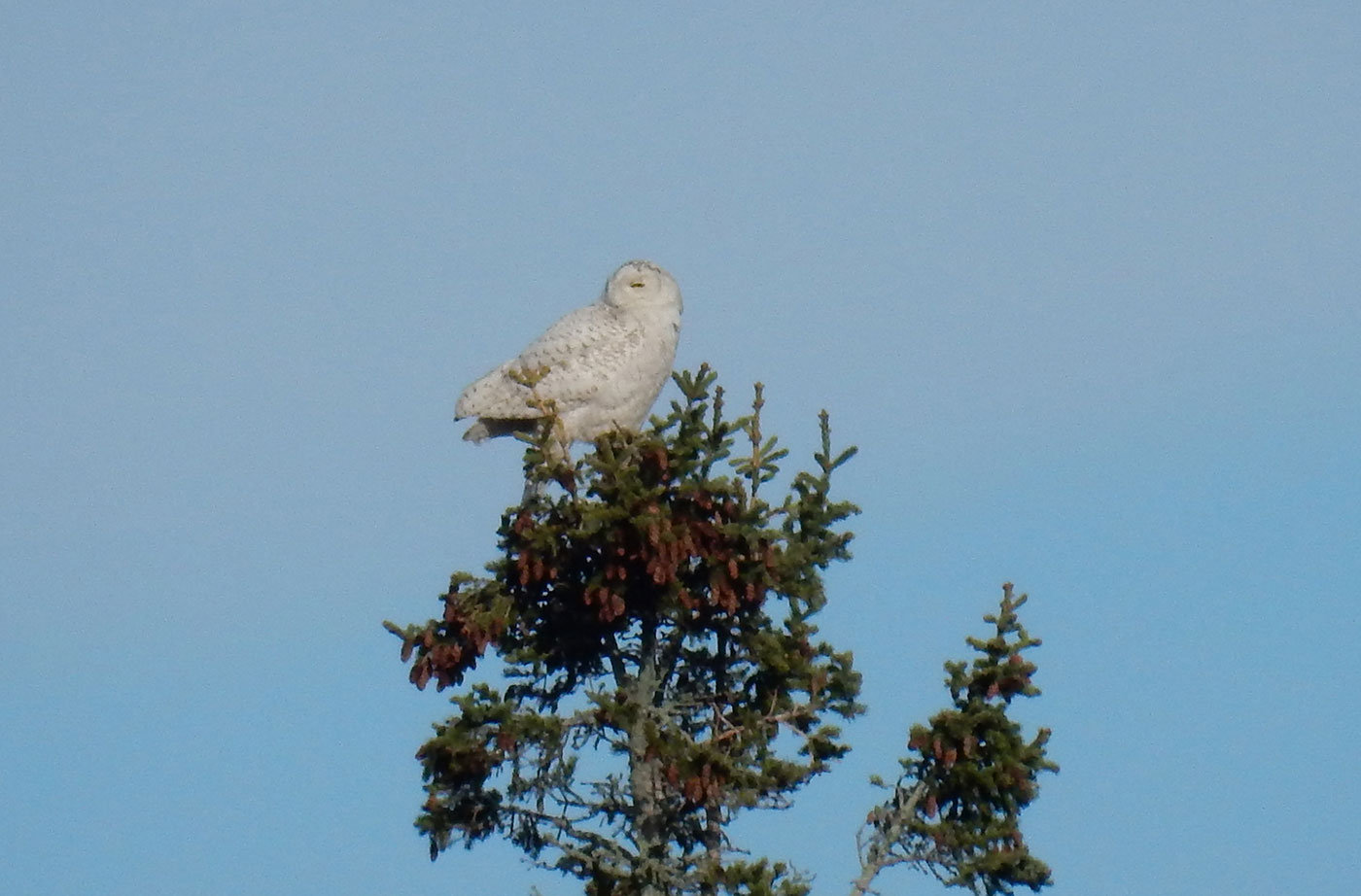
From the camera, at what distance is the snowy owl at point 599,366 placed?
1404cm

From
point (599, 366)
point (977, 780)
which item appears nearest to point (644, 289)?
point (599, 366)

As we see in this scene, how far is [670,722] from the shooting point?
36.5 ft

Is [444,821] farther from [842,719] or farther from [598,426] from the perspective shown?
[598,426]

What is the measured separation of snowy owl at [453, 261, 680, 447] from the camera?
14.0m

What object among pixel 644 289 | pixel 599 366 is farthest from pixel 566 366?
pixel 644 289

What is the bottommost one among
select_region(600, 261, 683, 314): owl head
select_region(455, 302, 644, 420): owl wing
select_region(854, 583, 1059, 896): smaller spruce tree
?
select_region(854, 583, 1059, 896): smaller spruce tree

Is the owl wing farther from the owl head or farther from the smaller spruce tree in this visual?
the smaller spruce tree

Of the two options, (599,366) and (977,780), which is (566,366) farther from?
(977,780)

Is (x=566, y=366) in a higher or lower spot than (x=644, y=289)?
lower

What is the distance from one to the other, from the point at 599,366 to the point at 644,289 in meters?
0.66

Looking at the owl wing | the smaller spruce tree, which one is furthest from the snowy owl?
the smaller spruce tree

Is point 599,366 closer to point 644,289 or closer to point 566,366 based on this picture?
point 566,366

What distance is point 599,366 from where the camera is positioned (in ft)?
46.2

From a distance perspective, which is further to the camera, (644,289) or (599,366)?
(644,289)
